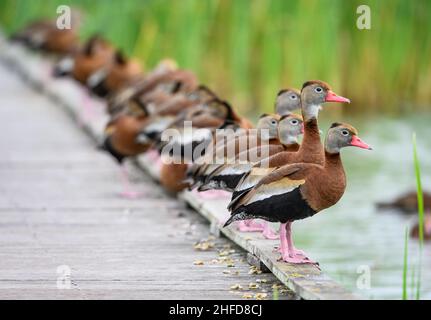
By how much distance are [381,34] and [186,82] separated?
16.9ft

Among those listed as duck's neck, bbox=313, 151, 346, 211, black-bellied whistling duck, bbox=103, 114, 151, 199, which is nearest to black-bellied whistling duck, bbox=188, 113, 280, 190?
duck's neck, bbox=313, 151, 346, 211

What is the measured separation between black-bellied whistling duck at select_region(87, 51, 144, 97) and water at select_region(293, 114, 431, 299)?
264 cm

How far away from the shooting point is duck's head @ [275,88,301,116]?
7.27 metres

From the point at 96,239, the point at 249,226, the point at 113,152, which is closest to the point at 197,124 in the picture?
the point at 113,152

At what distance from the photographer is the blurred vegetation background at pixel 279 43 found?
14.3 metres

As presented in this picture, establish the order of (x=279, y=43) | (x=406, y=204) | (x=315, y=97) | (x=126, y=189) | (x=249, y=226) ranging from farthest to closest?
(x=279, y=43) → (x=406, y=204) → (x=126, y=189) → (x=249, y=226) → (x=315, y=97)

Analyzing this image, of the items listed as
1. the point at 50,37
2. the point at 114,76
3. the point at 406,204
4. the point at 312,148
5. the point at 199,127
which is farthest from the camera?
the point at 50,37

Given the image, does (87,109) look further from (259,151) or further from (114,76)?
(259,151)

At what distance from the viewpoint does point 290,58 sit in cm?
1485

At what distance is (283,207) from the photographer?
18.8 feet

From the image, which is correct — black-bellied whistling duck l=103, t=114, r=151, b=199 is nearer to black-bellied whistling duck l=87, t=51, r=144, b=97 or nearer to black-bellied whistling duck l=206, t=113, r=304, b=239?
black-bellied whistling duck l=206, t=113, r=304, b=239

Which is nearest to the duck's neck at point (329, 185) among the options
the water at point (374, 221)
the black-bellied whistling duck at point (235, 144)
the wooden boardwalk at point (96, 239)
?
the wooden boardwalk at point (96, 239)

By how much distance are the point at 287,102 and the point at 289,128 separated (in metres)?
0.73

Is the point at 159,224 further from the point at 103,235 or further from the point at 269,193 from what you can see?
the point at 269,193
